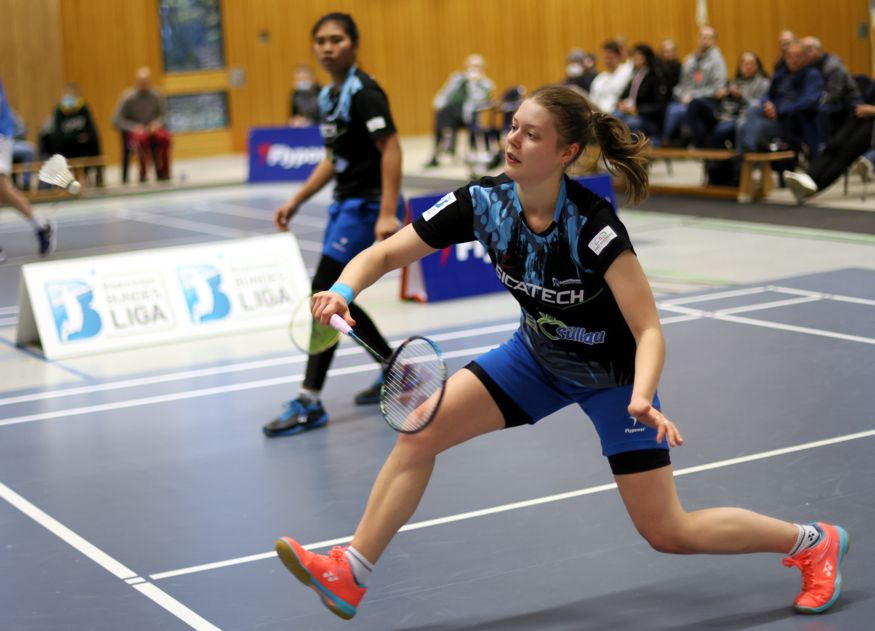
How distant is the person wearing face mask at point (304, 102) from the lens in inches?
862

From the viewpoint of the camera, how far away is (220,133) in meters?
26.6

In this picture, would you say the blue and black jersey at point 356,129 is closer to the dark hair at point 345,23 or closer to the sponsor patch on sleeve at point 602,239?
the dark hair at point 345,23

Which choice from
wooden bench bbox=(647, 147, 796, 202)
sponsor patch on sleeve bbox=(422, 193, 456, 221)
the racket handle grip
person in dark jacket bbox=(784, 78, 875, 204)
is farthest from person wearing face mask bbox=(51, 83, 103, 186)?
the racket handle grip

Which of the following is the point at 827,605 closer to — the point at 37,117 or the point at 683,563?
the point at 683,563

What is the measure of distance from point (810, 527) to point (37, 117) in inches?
860

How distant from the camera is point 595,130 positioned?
3.57 metres

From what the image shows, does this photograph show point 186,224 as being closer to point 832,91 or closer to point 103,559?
point 832,91

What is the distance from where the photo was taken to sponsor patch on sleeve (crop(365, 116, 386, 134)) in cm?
618

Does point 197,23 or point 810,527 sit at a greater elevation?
point 197,23

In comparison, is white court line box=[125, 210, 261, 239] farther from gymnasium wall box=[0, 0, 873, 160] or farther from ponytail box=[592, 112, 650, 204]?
ponytail box=[592, 112, 650, 204]

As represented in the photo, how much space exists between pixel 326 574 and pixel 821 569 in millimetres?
1405

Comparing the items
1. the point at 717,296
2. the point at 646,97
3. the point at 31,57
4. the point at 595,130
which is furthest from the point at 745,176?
the point at 31,57

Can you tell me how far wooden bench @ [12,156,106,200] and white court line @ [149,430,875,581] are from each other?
48.4 feet

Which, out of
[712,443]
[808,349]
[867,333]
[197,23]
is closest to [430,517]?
[712,443]
